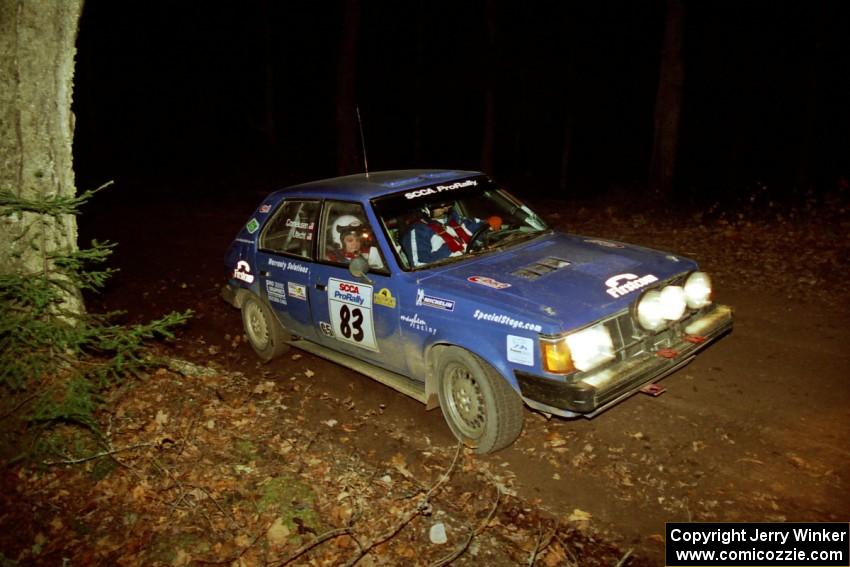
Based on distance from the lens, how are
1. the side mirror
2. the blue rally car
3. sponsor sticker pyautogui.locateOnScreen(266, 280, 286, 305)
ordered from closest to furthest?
the blue rally car → the side mirror → sponsor sticker pyautogui.locateOnScreen(266, 280, 286, 305)

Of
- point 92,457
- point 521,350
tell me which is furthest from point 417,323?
point 92,457

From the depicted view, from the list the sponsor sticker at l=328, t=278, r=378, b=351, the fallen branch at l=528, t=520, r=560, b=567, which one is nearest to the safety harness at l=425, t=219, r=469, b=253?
the sponsor sticker at l=328, t=278, r=378, b=351

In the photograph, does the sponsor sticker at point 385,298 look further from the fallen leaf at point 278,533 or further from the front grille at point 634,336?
the fallen leaf at point 278,533

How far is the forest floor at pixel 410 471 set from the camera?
3.25 metres

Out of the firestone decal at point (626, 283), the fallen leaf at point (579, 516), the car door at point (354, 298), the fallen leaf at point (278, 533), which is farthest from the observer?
the car door at point (354, 298)

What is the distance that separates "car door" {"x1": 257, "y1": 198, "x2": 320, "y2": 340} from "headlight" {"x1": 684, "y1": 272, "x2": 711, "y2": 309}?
3115 mm

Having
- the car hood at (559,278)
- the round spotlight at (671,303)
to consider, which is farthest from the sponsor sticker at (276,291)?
the round spotlight at (671,303)

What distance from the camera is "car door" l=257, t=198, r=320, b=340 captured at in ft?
17.5

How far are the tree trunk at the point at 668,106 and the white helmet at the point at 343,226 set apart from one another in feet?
30.8

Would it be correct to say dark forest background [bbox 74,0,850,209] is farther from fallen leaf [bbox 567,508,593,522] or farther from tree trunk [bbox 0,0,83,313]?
tree trunk [bbox 0,0,83,313]

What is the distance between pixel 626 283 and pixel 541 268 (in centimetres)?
61

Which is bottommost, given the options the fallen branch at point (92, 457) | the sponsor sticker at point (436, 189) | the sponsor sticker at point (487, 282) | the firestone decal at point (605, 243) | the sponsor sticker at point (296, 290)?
the fallen branch at point (92, 457)

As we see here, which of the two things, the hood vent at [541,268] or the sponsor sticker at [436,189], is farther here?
the sponsor sticker at [436,189]

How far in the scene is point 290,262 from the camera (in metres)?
5.48
